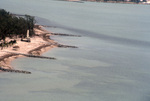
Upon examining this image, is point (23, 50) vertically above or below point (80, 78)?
above

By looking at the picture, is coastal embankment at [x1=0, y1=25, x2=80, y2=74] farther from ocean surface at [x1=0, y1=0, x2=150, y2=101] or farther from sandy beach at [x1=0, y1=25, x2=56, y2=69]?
ocean surface at [x1=0, y1=0, x2=150, y2=101]

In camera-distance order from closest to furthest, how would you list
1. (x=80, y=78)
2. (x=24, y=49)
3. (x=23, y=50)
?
1. (x=80, y=78)
2. (x=23, y=50)
3. (x=24, y=49)

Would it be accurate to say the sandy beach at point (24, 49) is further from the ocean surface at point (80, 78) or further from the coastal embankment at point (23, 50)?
the ocean surface at point (80, 78)

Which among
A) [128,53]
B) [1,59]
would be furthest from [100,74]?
[128,53]

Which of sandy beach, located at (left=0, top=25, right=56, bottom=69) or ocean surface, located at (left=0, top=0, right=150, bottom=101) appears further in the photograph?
sandy beach, located at (left=0, top=25, right=56, bottom=69)

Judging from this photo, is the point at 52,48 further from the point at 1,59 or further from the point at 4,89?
the point at 4,89

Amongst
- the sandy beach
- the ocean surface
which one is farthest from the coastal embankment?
the ocean surface

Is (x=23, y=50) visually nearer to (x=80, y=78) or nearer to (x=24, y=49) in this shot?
(x=24, y=49)

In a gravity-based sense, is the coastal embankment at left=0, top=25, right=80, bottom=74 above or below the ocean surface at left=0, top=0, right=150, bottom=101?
above

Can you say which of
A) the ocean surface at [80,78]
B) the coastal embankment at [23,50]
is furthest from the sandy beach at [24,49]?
the ocean surface at [80,78]

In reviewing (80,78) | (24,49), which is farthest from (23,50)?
(80,78)

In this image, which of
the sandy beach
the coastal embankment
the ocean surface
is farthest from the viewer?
the sandy beach

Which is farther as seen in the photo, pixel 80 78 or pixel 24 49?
pixel 24 49
